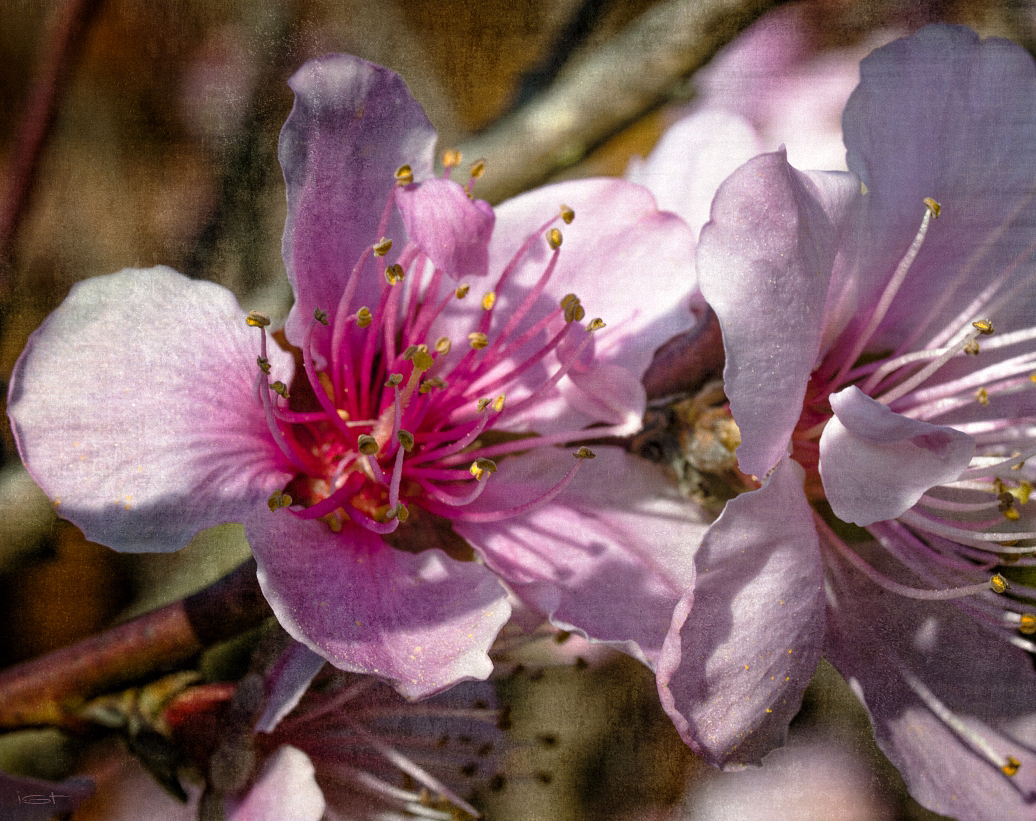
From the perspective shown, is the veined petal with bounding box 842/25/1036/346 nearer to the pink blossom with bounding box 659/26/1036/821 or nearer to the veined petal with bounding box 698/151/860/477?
the pink blossom with bounding box 659/26/1036/821

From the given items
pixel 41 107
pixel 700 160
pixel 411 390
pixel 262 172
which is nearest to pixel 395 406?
pixel 411 390

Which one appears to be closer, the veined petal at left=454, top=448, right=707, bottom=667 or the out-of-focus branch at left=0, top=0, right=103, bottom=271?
the veined petal at left=454, top=448, right=707, bottom=667

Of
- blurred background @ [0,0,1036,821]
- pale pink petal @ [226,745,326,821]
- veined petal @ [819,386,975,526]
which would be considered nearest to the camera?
veined petal @ [819,386,975,526]

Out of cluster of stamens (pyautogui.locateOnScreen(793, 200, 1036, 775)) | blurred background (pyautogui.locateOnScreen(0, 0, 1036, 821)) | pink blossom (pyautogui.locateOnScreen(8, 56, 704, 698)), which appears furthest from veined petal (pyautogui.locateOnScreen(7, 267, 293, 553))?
cluster of stamens (pyautogui.locateOnScreen(793, 200, 1036, 775))

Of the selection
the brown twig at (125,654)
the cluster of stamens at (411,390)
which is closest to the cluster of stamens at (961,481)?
the cluster of stamens at (411,390)

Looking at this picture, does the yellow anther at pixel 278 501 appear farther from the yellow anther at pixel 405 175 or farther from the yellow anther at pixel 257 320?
the yellow anther at pixel 405 175

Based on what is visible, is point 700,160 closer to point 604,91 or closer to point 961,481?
point 604,91
